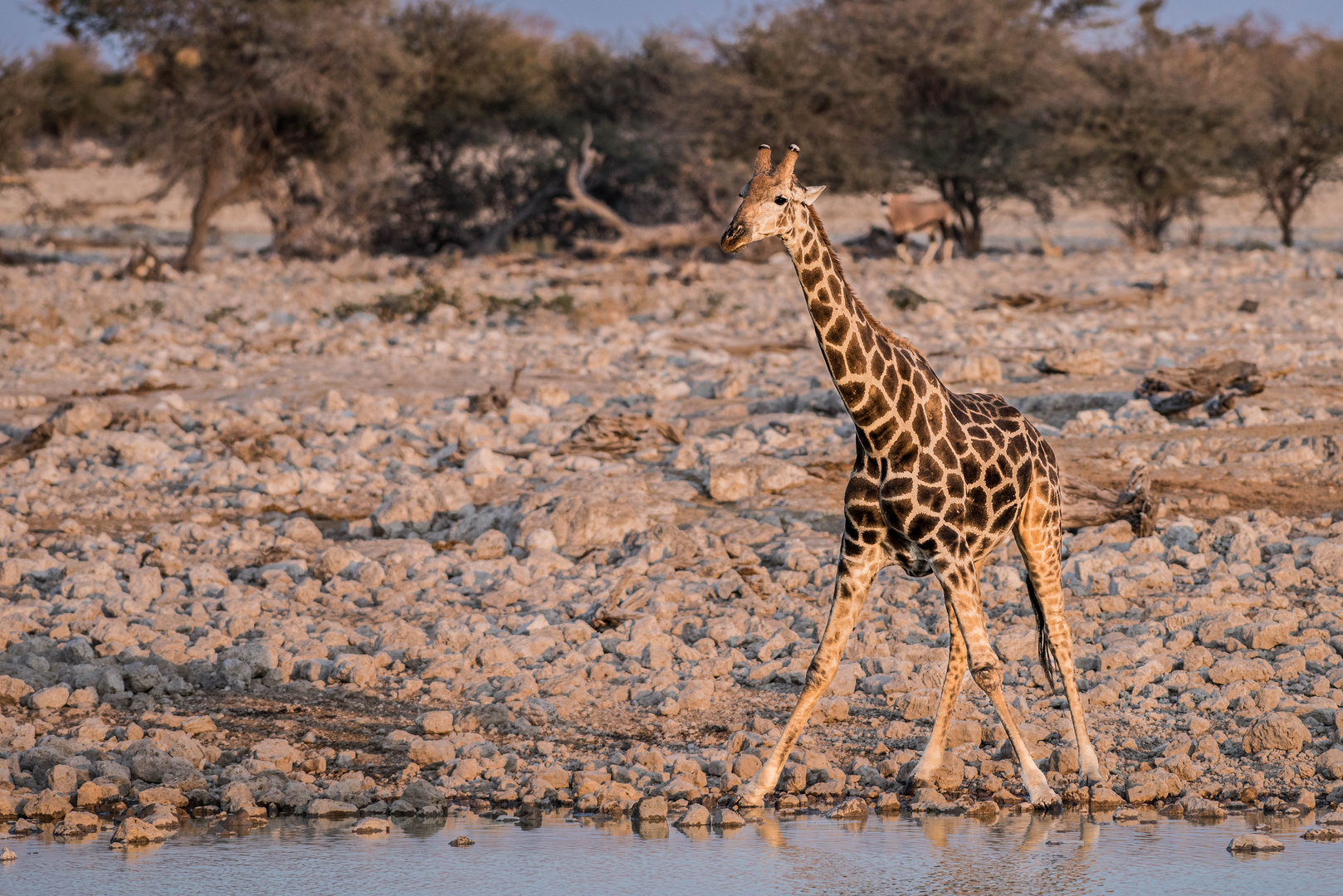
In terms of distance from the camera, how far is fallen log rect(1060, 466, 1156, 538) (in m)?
7.89

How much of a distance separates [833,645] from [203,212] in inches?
784

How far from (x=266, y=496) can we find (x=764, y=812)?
5.38 m

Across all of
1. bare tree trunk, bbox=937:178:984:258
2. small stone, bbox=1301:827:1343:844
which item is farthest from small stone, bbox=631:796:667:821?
bare tree trunk, bbox=937:178:984:258

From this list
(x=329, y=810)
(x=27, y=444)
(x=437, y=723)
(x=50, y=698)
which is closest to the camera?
(x=329, y=810)

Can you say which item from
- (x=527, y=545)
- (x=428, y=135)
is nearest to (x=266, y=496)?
(x=527, y=545)

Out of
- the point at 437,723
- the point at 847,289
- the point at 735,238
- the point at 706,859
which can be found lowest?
the point at 437,723

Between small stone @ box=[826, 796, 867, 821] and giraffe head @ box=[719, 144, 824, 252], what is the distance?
6.27 feet

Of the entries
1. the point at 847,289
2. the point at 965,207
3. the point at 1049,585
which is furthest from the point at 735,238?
the point at 965,207

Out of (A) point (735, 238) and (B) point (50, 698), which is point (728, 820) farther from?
(B) point (50, 698)

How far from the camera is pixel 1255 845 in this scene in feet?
14.3

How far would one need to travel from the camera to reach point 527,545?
8203 mm

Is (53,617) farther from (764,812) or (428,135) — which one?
(428,135)

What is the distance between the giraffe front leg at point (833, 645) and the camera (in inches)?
193

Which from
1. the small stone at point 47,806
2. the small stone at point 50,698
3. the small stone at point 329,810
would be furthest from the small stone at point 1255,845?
the small stone at point 50,698
